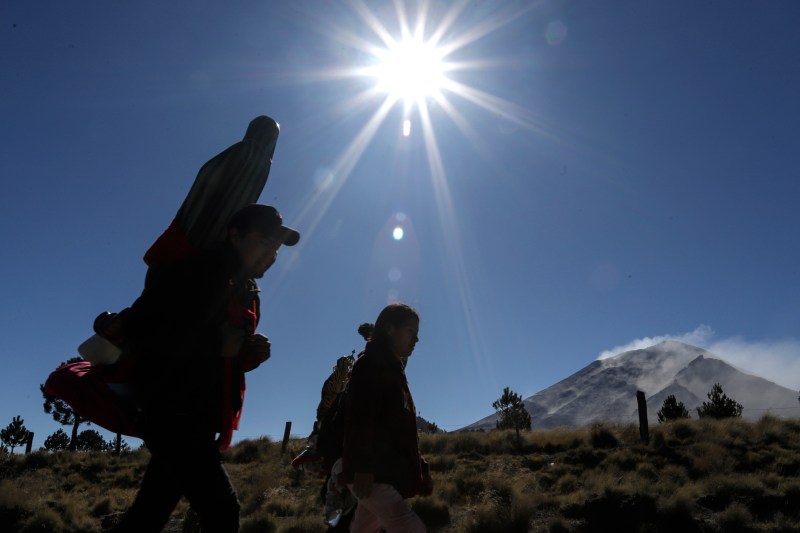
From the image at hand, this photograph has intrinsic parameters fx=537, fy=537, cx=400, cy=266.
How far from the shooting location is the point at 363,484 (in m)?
2.83

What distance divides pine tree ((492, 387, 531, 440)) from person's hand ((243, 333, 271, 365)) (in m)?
19.2

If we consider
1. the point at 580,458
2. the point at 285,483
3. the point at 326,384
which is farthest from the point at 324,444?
the point at 580,458

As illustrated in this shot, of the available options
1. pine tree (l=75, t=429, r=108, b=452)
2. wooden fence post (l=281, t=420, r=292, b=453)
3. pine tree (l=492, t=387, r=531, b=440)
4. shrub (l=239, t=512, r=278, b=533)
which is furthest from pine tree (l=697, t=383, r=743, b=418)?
pine tree (l=75, t=429, r=108, b=452)

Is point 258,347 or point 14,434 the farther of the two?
point 14,434

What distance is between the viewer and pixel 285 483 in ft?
38.2

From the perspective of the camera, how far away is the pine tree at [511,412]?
69.2 feet

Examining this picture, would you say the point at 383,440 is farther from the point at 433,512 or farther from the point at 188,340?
the point at 433,512

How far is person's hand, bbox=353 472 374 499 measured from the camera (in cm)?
283

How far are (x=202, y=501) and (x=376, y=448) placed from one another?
1281 millimetres

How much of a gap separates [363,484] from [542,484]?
894 cm

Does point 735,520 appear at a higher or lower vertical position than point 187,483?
lower

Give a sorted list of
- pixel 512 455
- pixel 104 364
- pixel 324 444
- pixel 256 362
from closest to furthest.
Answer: pixel 104 364
pixel 256 362
pixel 324 444
pixel 512 455

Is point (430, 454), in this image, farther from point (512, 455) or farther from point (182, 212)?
point (182, 212)

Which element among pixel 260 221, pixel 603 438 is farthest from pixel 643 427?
pixel 260 221
